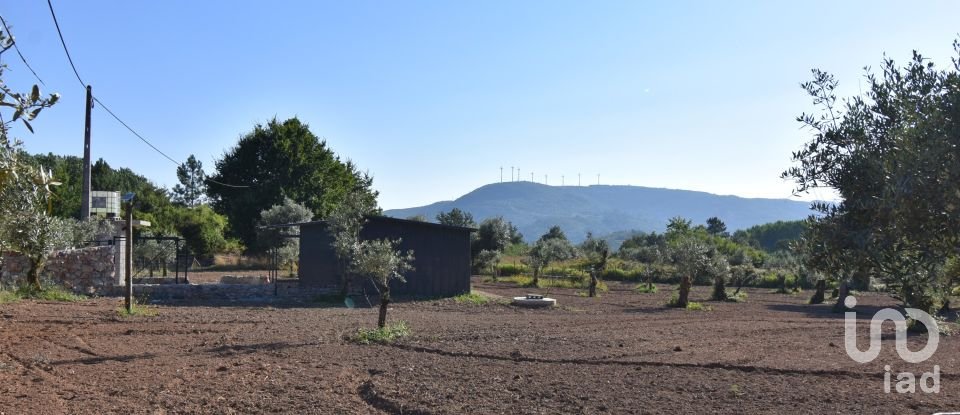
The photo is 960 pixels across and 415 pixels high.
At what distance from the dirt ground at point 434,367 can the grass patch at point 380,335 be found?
1.01 feet

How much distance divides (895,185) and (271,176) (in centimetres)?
5199

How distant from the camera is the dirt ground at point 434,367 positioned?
8.41 meters

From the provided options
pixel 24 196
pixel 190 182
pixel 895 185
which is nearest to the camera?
pixel 895 185

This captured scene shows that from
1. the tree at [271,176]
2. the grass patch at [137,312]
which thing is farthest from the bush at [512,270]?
the grass patch at [137,312]

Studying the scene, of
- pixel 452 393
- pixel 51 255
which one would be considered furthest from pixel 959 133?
pixel 51 255

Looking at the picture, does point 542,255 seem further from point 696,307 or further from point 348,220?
point 348,220

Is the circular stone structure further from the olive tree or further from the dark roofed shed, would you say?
the olive tree

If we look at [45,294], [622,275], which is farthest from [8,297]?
[622,275]

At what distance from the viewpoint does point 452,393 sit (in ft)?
29.5

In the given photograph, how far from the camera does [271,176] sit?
53656mm

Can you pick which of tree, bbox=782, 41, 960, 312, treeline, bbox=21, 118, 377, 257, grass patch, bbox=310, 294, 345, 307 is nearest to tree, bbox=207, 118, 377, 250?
treeline, bbox=21, 118, 377, 257

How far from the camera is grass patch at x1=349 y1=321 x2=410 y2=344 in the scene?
13.5 m

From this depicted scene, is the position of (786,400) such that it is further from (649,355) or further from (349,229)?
(349,229)

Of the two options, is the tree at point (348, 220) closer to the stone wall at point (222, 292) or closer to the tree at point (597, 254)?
the stone wall at point (222, 292)
